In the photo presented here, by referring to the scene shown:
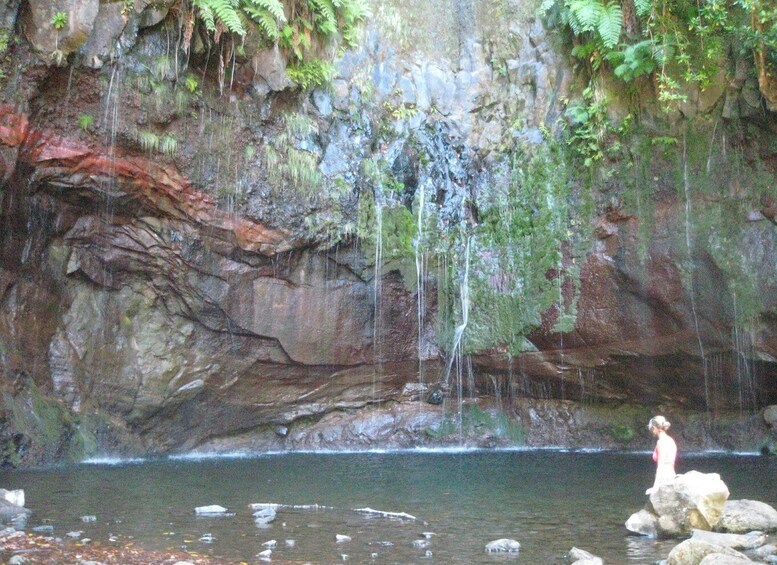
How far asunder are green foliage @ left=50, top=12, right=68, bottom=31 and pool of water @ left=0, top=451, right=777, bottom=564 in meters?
6.97

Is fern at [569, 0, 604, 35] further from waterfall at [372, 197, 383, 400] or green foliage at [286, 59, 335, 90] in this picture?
waterfall at [372, 197, 383, 400]

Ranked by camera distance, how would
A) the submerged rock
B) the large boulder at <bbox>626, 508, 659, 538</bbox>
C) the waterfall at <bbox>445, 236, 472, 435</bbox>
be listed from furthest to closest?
the waterfall at <bbox>445, 236, 472, 435</bbox>, the large boulder at <bbox>626, 508, 659, 538</bbox>, the submerged rock

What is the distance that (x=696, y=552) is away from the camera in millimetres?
6234

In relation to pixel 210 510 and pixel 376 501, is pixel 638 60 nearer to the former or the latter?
pixel 376 501

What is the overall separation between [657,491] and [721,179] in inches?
334

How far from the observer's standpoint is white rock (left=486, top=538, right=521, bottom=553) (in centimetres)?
721

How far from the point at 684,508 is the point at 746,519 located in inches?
27.0

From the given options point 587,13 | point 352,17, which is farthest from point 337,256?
point 587,13

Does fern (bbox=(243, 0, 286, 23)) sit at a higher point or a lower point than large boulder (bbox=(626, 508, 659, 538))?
higher

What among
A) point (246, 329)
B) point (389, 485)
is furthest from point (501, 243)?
point (389, 485)

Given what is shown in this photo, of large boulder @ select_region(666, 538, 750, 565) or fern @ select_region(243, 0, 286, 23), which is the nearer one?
large boulder @ select_region(666, 538, 750, 565)

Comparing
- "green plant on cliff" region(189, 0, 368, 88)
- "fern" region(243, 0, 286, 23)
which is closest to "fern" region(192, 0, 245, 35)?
"green plant on cliff" region(189, 0, 368, 88)

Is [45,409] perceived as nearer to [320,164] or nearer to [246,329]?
[246,329]

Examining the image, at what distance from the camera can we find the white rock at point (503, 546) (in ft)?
23.7
